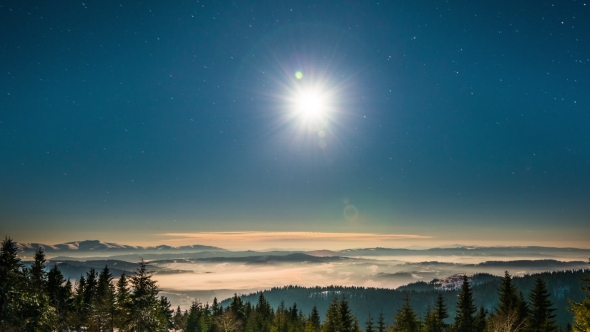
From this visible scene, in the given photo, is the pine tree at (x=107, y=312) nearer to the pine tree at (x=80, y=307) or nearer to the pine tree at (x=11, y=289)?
the pine tree at (x=80, y=307)

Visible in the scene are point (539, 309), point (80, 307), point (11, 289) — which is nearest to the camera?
point (11, 289)

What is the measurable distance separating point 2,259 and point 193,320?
6566cm

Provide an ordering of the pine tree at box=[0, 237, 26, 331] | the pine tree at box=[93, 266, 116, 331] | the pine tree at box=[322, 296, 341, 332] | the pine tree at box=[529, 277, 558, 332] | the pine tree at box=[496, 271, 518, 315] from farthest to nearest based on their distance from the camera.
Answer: the pine tree at box=[322, 296, 341, 332], the pine tree at box=[93, 266, 116, 331], the pine tree at box=[496, 271, 518, 315], the pine tree at box=[529, 277, 558, 332], the pine tree at box=[0, 237, 26, 331]

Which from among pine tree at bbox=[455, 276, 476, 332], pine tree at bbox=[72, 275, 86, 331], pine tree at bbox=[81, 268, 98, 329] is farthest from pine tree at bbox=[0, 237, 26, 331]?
pine tree at bbox=[455, 276, 476, 332]

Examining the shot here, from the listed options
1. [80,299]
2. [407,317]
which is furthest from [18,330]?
[407,317]

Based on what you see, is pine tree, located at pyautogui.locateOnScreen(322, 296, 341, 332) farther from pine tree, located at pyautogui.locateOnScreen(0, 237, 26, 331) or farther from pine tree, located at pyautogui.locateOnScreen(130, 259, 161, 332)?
pine tree, located at pyautogui.locateOnScreen(0, 237, 26, 331)

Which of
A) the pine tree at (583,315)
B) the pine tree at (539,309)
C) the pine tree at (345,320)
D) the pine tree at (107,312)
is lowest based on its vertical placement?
the pine tree at (345,320)

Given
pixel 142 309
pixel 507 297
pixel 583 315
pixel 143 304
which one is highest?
pixel 583 315

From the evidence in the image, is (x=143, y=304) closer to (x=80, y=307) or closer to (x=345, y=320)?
(x=80, y=307)

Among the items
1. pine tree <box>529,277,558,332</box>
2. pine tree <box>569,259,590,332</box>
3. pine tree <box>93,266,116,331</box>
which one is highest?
pine tree <box>569,259,590,332</box>

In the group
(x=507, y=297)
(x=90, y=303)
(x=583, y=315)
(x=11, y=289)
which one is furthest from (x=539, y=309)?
(x=90, y=303)

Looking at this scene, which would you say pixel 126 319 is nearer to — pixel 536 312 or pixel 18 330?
pixel 18 330

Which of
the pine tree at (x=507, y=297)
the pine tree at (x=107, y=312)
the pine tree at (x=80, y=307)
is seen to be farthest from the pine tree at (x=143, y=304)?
the pine tree at (x=507, y=297)

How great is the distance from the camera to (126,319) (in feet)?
108
